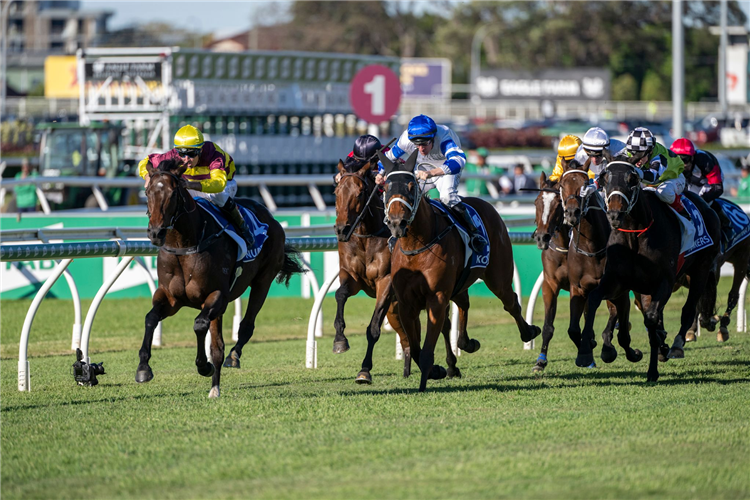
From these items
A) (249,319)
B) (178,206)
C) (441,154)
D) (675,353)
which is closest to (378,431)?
(178,206)

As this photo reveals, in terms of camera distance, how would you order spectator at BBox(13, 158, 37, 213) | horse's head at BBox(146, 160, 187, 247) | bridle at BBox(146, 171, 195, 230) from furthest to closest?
1. spectator at BBox(13, 158, 37, 213)
2. bridle at BBox(146, 171, 195, 230)
3. horse's head at BBox(146, 160, 187, 247)

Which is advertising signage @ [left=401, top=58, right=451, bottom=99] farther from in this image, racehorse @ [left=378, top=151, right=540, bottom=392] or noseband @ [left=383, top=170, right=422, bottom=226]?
noseband @ [left=383, top=170, right=422, bottom=226]

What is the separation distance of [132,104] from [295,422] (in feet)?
48.8

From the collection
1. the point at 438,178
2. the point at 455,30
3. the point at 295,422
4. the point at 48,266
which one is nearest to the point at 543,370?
the point at 438,178

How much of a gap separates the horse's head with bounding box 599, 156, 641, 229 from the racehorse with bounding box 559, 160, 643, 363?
0.76 feet

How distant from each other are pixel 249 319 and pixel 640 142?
3158 millimetres

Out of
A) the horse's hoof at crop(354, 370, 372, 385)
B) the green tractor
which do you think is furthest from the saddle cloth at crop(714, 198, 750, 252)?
the green tractor

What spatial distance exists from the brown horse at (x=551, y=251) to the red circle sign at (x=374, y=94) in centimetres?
970

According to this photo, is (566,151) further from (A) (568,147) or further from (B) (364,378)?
(B) (364,378)

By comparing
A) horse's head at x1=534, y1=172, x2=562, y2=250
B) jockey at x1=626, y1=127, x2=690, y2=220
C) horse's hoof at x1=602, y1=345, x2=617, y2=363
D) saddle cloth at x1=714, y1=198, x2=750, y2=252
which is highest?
jockey at x1=626, y1=127, x2=690, y2=220

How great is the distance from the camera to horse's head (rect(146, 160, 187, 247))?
22.4 ft

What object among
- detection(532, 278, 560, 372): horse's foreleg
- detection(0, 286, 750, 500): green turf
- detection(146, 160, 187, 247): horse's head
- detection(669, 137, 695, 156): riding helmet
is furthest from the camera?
detection(669, 137, 695, 156): riding helmet

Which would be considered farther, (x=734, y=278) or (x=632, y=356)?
(x=734, y=278)

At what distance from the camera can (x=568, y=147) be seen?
9.02m
